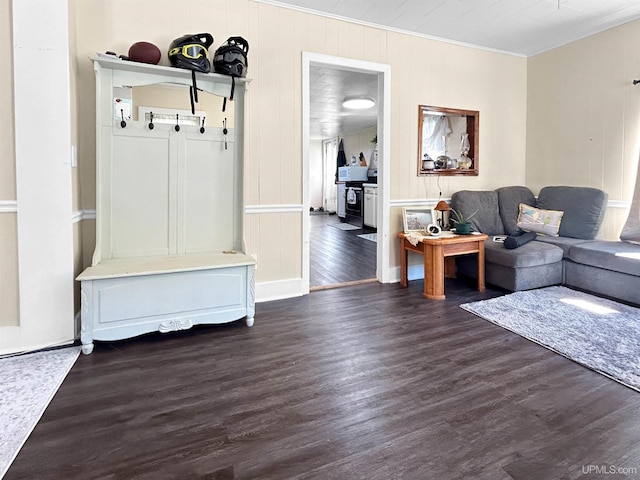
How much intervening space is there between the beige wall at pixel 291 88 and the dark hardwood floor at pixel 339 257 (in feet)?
1.75

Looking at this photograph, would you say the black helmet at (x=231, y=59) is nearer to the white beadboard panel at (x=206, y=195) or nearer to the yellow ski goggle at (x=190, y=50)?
the yellow ski goggle at (x=190, y=50)

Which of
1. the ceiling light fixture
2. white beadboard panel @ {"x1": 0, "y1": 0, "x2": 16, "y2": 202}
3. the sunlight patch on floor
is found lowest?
the sunlight patch on floor

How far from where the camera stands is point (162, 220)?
282 centimetres

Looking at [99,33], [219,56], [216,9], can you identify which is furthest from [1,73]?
[216,9]

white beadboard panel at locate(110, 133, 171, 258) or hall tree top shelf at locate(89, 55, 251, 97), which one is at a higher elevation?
hall tree top shelf at locate(89, 55, 251, 97)

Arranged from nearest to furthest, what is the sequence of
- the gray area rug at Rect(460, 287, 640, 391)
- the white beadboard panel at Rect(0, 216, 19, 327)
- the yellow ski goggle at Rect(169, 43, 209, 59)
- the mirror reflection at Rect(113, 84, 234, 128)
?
the gray area rug at Rect(460, 287, 640, 391), the white beadboard panel at Rect(0, 216, 19, 327), the yellow ski goggle at Rect(169, 43, 209, 59), the mirror reflection at Rect(113, 84, 234, 128)

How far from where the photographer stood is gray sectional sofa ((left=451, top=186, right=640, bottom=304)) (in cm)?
329

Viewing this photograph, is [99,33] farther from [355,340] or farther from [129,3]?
[355,340]

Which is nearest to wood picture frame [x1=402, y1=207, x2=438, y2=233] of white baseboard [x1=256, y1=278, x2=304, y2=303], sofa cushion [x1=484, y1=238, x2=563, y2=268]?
sofa cushion [x1=484, y1=238, x2=563, y2=268]

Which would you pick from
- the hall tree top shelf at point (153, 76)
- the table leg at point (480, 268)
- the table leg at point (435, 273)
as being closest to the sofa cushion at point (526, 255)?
the table leg at point (480, 268)

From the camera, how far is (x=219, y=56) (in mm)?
2787

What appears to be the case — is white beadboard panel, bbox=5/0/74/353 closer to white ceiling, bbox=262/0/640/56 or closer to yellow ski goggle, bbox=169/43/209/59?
yellow ski goggle, bbox=169/43/209/59

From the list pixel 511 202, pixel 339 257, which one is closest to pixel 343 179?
pixel 339 257

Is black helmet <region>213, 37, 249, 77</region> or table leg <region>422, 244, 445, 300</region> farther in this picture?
table leg <region>422, 244, 445, 300</region>
